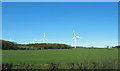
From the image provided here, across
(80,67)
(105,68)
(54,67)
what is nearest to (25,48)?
(54,67)

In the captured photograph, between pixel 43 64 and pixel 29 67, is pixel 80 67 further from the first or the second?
pixel 29 67

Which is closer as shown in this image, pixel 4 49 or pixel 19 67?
pixel 19 67

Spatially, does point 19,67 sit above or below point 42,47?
below

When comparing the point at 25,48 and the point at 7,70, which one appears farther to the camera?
the point at 25,48

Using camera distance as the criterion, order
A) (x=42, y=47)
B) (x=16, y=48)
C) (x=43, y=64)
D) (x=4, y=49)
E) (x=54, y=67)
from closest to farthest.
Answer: (x=54, y=67)
(x=43, y=64)
(x=4, y=49)
(x=16, y=48)
(x=42, y=47)

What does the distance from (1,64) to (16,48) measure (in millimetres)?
2327

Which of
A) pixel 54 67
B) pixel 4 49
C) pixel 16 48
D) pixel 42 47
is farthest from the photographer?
pixel 42 47

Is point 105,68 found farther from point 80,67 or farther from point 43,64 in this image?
point 43,64

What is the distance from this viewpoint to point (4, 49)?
644 centimetres

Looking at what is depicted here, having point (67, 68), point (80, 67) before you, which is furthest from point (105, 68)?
point (67, 68)

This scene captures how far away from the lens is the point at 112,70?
15.7ft

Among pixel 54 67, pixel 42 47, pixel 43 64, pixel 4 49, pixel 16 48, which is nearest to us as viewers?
pixel 54 67

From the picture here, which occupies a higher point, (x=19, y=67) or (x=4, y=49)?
(x=4, y=49)

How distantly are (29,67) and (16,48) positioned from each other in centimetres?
262
